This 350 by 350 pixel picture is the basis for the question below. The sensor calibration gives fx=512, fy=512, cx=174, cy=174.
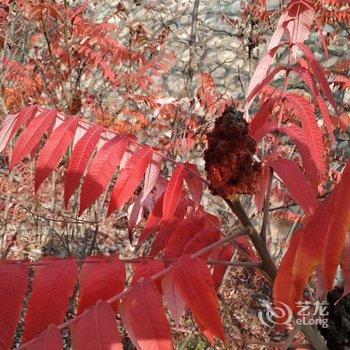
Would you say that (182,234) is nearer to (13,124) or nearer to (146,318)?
(146,318)

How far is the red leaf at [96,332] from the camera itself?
1.24m

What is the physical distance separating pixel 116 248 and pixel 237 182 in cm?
480

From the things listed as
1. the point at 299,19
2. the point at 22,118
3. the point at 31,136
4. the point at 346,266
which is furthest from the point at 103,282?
the point at 299,19

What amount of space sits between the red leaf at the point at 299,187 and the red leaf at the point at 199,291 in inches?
13.8

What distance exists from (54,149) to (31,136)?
134 millimetres

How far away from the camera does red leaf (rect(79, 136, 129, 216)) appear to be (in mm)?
1700

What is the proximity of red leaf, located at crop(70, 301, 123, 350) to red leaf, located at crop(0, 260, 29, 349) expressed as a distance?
15 centimetres

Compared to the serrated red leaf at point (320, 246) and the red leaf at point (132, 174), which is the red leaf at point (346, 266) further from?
the red leaf at point (132, 174)

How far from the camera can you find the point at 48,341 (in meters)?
1.26

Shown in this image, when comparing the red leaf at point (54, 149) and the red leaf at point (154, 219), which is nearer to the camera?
the red leaf at point (54, 149)

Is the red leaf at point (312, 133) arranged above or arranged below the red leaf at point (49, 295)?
above

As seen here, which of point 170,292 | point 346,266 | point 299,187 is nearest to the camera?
point 346,266

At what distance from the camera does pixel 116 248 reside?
6.17m

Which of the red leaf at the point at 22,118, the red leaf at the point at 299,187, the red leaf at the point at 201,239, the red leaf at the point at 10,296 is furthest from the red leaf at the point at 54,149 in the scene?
the red leaf at the point at 299,187
